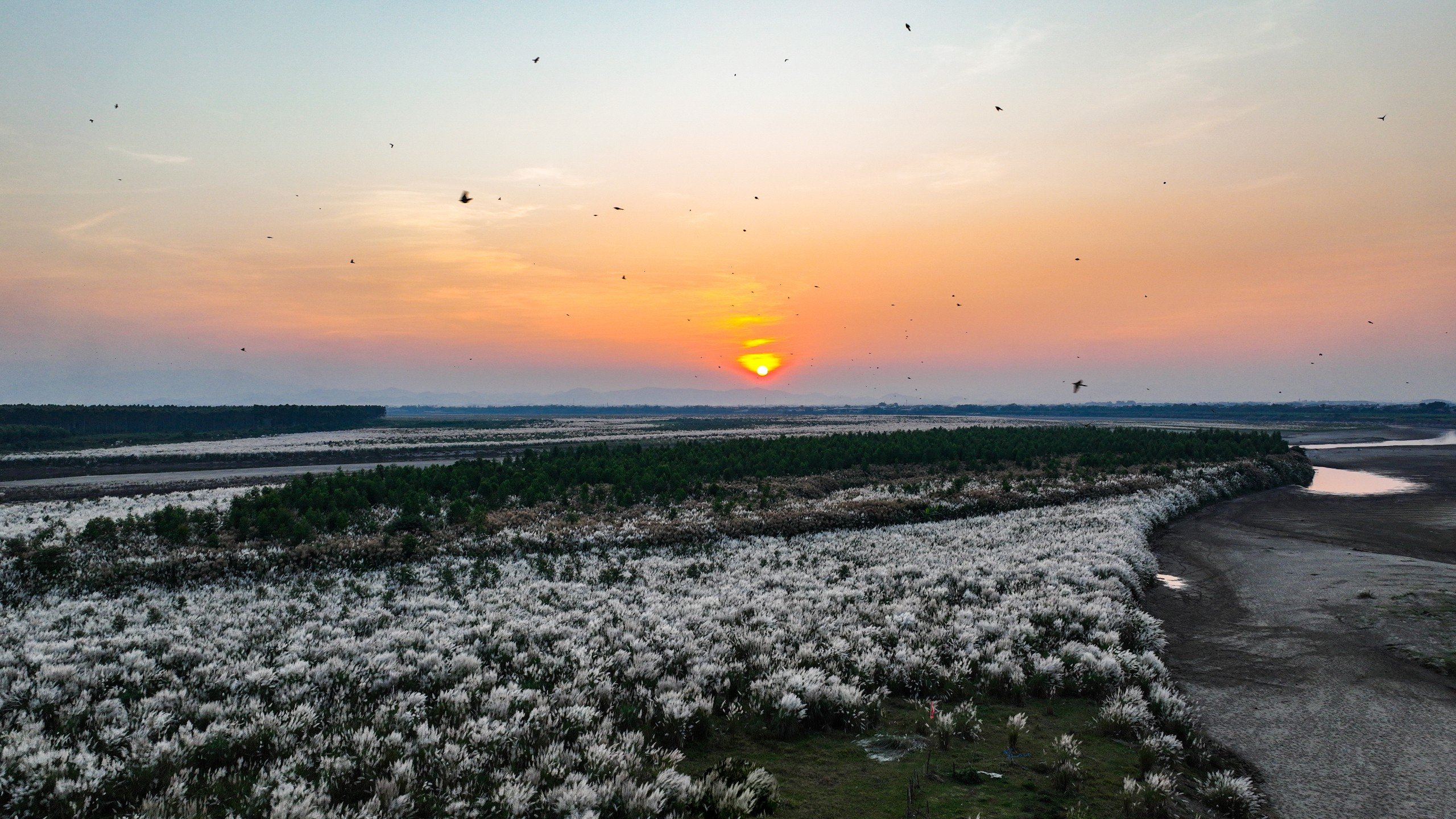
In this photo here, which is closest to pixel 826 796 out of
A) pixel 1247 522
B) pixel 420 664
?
pixel 420 664

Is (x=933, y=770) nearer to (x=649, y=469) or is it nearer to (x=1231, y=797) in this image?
(x=1231, y=797)

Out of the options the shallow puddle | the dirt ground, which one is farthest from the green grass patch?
the shallow puddle

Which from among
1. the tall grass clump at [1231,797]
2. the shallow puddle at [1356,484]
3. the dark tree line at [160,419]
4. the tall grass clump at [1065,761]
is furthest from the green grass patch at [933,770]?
the dark tree line at [160,419]

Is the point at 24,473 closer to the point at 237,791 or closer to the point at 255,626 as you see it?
the point at 255,626

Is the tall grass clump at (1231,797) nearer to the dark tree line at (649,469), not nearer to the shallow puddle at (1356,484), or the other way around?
the dark tree line at (649,469)

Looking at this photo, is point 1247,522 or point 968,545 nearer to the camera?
point 968,545

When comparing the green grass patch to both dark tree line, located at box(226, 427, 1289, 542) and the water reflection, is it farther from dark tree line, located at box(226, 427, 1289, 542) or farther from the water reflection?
the water reflection
